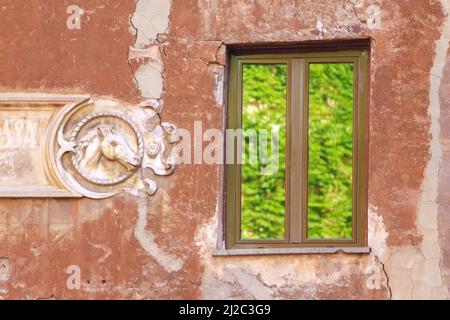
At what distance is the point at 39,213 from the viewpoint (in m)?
8.57

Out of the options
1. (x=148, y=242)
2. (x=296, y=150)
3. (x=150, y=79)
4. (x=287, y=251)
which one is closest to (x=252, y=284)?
(x=287, y=251)

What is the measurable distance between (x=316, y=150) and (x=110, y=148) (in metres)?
6.93

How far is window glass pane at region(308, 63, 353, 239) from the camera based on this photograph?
15.2 m

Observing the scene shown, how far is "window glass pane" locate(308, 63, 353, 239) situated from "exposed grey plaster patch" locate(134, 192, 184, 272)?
6.83 meters

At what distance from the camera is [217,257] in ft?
27.7

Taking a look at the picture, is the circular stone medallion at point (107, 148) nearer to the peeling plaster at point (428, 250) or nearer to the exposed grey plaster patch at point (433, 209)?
the peeling plaster at point (428, 250)

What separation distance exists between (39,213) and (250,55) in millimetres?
1962

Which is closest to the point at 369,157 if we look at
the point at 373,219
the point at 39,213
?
the point at 373,219

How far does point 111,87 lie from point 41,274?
4.82 ft

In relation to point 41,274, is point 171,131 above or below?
above

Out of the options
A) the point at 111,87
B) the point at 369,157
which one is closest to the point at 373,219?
the point at 369,157

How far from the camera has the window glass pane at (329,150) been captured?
15.2 meters
